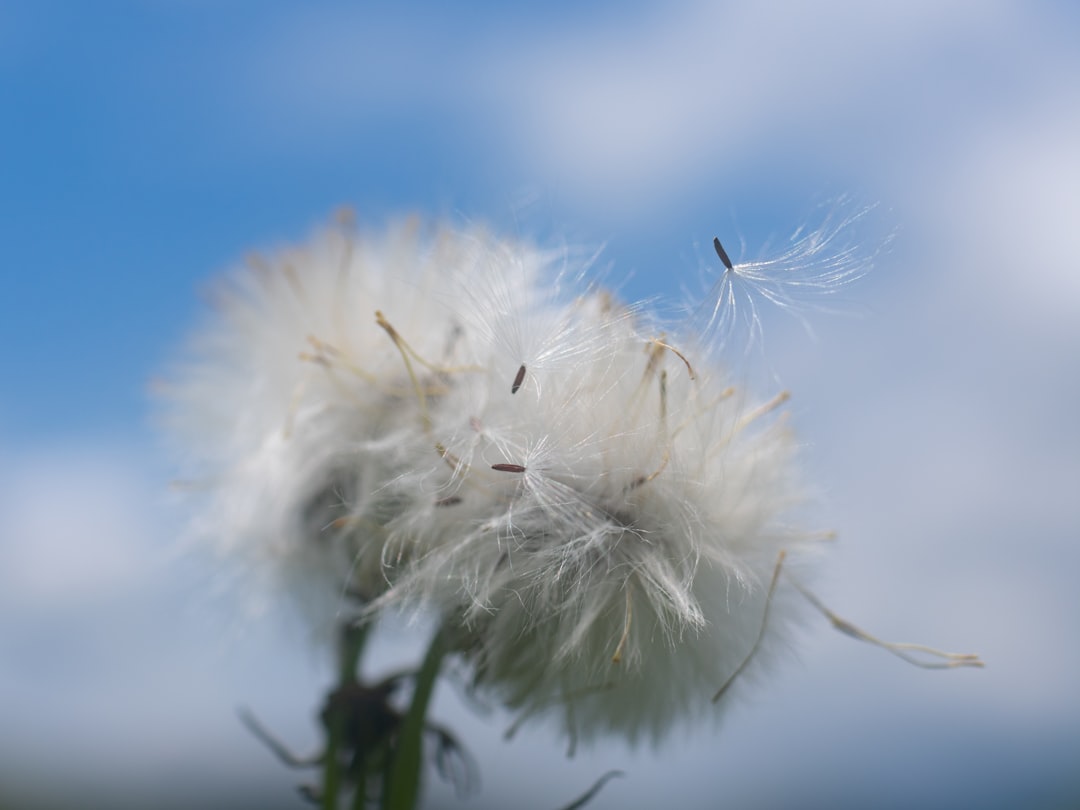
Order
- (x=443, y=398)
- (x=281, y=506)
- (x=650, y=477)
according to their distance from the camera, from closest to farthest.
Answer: (x=650, y=477), (x=443, y=398), (x=281, y=506)

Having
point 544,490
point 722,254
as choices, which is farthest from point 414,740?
point 722,254

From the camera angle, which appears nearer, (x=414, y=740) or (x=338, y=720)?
(x=414, y=740)

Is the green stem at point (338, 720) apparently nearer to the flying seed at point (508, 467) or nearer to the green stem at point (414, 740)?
the green stem at point (414, 740)

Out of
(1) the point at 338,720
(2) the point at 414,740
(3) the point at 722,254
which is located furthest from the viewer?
(1) the point at 338,720

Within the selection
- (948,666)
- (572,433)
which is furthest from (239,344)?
(948,666)

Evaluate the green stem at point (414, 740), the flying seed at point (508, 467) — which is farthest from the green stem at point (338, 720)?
the flying seed at point (508, 467)

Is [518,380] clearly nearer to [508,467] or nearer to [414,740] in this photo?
[508,467]

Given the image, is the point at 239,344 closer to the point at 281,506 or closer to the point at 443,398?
the point at 281,506

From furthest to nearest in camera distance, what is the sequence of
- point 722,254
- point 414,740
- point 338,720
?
point 338,720 → point 414,740 → point 722,254
